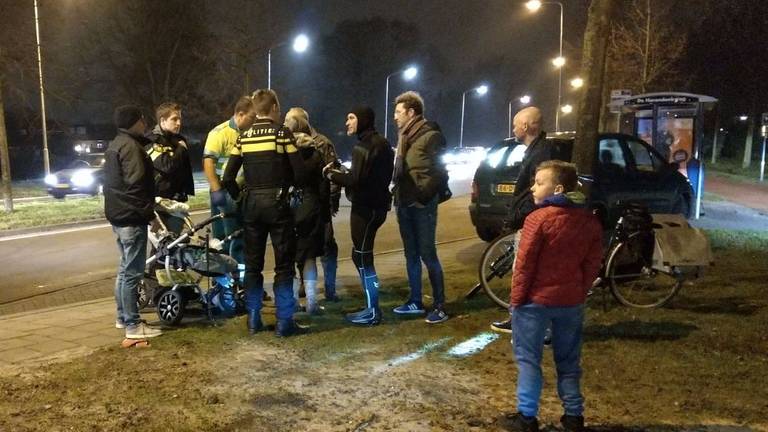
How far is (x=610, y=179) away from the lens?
10172 mm

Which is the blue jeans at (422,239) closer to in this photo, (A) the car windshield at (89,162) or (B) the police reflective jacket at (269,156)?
(B) the police reflective jacket at (269,156)

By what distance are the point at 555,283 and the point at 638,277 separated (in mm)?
3201

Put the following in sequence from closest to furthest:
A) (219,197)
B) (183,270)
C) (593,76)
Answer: (183,270), (219,197), (593,76)

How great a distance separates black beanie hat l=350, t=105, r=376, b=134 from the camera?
5852 millimetres

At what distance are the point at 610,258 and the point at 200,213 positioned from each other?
13208mm

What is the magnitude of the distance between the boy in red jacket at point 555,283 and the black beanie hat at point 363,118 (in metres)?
2.27

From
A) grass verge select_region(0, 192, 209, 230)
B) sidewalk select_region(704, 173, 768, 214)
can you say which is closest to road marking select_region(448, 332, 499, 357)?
grass verge select_region(0, 192, 209, 230)

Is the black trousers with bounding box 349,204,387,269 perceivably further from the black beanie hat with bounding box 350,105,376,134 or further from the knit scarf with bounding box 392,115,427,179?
the black beanie hat with bounding box 350,105,376,134

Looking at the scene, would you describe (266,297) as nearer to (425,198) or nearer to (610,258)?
(425,198)

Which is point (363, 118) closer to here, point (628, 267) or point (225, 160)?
point (225, 160)

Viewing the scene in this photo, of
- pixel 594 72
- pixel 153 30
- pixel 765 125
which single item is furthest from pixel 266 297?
pixel 153 30

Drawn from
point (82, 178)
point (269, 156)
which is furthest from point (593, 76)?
point (82, 178)

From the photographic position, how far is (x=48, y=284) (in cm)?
898

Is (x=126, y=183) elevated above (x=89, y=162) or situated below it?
above
